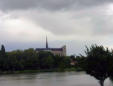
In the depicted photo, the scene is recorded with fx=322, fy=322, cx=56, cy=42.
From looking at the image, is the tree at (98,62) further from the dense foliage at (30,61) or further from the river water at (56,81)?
the dense foliage at (30,61)

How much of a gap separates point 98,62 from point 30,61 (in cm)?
11848

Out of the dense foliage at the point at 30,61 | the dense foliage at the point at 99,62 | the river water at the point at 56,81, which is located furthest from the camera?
the dense foliage at the point at 30,61

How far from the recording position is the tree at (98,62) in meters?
30.5

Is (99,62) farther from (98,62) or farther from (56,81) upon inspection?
(56,81)

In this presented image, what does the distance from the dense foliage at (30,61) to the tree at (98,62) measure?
4314 inches

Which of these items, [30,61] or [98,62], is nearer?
[98,62]

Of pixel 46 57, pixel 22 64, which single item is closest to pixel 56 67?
pixel 46 57

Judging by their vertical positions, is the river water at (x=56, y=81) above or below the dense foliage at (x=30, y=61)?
below

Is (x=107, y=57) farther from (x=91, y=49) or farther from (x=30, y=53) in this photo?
(x=30, y=53)

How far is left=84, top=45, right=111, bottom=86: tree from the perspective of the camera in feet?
100

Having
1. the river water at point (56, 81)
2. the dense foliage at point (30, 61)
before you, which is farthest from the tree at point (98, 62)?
the dense foliage at point (30, 61)

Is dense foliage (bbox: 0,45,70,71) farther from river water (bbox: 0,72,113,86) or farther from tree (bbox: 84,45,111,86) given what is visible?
tree (bbox: 84,45,111,86)

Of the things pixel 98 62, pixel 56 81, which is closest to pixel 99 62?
pixel 98 62

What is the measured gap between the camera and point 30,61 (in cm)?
14775
